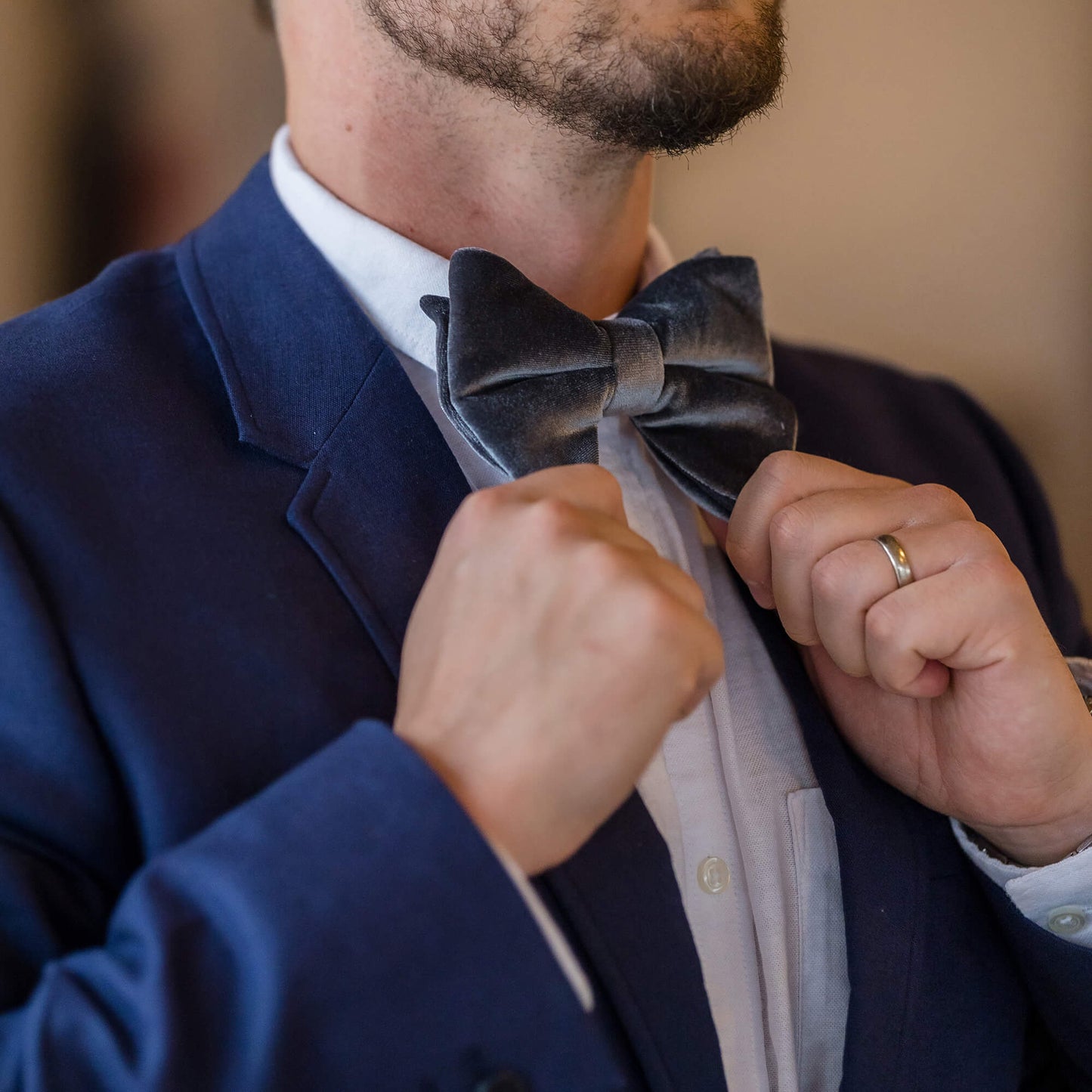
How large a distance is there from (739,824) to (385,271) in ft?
1.79

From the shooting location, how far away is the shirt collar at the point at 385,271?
0.93 meters

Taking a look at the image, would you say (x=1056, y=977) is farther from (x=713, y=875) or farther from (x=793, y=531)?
(x=793, y=531)

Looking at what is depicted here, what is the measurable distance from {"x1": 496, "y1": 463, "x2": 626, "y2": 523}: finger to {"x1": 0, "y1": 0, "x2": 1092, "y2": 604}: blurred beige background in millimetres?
1029

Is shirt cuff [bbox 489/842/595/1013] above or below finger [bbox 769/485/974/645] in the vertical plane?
below

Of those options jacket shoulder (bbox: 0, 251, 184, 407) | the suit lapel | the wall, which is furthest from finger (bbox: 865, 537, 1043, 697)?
the wall

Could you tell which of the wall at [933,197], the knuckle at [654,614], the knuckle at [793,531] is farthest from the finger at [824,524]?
the wall at [933,197]

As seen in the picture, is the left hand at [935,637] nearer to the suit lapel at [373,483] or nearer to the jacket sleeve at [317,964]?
the suit lapel at [373,483]

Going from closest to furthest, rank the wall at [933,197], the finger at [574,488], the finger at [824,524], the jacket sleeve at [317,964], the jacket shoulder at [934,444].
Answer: the jacket sleeve at [317,964]
the finger at [574,488]
the finger at [824,524]
the jacket shoulder at [934,444]
the wall at [933,197]

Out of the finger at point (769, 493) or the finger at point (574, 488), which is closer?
the finger at point (574, 488)

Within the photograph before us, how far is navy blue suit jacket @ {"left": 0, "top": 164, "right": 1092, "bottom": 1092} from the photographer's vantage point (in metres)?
0.61

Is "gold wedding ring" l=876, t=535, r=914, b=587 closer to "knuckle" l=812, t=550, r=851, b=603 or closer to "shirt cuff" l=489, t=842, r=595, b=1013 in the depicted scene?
"knuckle" l=812, t=550, r=851, b=603

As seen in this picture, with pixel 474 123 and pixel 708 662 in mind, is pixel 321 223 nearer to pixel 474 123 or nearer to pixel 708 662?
pixel 474 123

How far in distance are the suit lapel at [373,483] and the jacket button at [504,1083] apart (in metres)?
0.12

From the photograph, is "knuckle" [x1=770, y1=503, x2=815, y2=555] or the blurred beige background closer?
"knuckle" [x1=770, y1=503, x2=815, y2=555]
